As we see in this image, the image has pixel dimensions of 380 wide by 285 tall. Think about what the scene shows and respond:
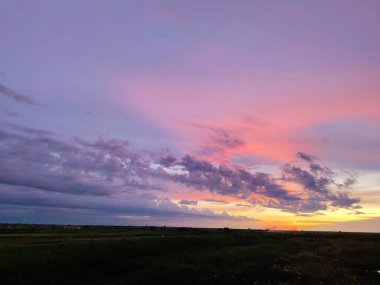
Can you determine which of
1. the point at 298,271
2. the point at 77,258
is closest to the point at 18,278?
the point at 77,258

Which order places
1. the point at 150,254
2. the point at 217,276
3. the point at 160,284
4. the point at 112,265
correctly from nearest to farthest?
the point at 160,284, the point at 217,276, the point at 112,265, the point at 150,254

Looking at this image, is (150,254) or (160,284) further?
(150,254)

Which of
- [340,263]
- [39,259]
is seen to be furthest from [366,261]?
[39,259]

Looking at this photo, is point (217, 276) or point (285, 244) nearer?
point (217, 276)

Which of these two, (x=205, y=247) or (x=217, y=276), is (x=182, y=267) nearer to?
(x=217, y=276)

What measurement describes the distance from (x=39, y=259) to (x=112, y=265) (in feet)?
33.6

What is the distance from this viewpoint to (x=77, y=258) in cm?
5625

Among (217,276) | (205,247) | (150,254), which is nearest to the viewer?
(217,276)

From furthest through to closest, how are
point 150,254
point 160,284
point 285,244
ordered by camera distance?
point 285,244, point 150,254, point 160,284

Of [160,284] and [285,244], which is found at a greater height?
[285,244]

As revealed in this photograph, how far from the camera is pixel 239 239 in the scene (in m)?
98.1

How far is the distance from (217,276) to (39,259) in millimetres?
21582

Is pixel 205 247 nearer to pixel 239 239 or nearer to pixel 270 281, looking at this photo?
pixel 239 239

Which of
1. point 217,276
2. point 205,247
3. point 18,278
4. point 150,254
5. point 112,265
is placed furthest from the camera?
point 205,247
